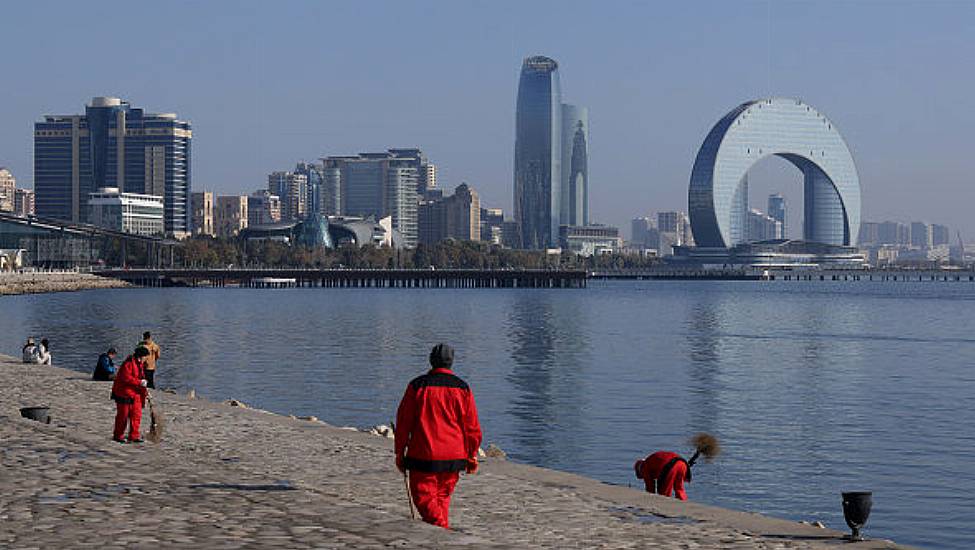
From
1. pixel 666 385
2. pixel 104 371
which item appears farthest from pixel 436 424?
pixel 666 385

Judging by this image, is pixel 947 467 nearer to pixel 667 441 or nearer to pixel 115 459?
pixel 667 441

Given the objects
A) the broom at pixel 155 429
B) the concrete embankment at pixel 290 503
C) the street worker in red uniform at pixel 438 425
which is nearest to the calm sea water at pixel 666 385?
the concrete embankment at pixel 290 503

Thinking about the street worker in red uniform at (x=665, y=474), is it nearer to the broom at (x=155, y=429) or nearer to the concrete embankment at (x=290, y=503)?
the concrete embankment at (x=290, y=503)

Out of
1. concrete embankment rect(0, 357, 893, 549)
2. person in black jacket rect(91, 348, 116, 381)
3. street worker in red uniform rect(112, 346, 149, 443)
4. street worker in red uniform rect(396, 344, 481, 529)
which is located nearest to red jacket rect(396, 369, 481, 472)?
street worker in red uniform rect(396, 344, 481, 529)

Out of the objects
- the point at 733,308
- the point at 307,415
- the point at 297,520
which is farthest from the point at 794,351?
the point at 733,308

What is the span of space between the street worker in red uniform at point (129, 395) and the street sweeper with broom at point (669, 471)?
26.6ft

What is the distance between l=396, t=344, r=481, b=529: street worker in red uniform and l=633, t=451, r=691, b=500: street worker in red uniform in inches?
300

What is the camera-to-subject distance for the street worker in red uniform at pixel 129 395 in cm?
2283

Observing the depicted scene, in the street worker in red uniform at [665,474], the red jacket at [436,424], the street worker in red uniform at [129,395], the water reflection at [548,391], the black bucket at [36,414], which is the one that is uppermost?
the red jacket at [436,424]

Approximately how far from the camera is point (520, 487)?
20188 millimetres

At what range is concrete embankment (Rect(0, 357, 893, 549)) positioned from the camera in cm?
1357

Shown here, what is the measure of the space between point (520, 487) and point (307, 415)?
20.2m

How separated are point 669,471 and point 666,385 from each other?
102ft

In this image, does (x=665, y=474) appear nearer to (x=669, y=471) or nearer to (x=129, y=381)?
(x=669, y=471)
